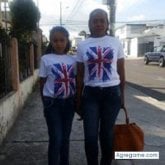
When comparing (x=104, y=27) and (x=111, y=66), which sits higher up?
(x=104, y=27)

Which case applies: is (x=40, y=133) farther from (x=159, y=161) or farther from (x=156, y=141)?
(x=159, y=161)

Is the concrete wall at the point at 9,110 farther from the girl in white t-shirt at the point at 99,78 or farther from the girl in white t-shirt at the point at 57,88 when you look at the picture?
the girl in white t-shirt at the point at 99,78

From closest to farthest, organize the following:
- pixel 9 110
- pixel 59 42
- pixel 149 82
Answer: pixel 59 42, pixel 9 110, pixel 149 82

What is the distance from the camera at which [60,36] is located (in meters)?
4.71

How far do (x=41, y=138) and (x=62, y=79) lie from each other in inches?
108

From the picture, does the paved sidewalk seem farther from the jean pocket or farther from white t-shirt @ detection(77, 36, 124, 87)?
white t-shirt @ detection(77, 36, 124, 87)

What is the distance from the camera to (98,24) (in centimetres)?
467

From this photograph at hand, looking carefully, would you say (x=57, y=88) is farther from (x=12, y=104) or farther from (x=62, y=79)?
(x=12, y=104)

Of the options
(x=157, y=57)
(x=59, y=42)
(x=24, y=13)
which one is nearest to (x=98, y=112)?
(x=59, y=42)

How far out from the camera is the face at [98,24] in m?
4.68

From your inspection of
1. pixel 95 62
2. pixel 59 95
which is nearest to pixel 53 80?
pixel 59 95

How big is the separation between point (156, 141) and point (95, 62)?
2.94 metres

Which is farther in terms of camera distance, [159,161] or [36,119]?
[36,119]

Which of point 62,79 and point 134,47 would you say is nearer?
point 62,79
